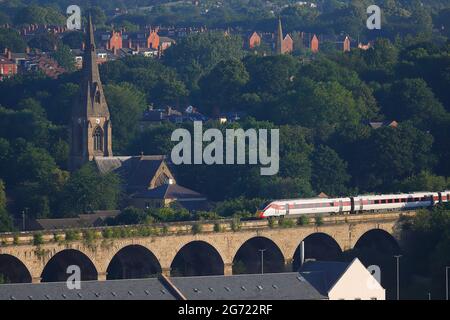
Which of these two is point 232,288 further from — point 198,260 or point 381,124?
point 381,124

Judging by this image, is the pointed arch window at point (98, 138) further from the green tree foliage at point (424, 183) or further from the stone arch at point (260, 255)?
the stone arch at point (260, 255)

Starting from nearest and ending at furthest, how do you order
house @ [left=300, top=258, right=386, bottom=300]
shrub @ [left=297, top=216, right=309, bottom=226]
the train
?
house @ [left=300, top=258, right=386, bottom=300]
shrub @ [left=297, top=216, right=309, bottom=226]
the train

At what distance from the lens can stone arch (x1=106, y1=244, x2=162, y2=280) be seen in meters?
81.8

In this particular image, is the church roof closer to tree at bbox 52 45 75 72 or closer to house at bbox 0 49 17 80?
tree at bbox 52 45 75 72

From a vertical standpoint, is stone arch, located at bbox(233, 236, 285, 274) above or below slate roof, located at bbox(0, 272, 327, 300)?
below

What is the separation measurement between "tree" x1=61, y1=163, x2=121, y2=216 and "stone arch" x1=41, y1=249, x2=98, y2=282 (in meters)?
17.3

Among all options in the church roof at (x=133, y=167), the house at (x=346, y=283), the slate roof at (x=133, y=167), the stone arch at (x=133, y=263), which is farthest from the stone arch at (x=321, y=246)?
the slate roof at (x=133, y=167)

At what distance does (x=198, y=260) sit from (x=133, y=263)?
3.22 metres

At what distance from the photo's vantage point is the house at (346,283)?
6650 cm

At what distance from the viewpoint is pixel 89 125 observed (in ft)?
381

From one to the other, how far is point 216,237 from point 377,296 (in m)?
18.1

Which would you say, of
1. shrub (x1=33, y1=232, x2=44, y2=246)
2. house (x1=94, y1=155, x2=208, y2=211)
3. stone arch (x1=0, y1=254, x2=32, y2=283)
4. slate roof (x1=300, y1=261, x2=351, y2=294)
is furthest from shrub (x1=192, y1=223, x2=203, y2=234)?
house (x1=94, y1=155, x2=208, y2=211)

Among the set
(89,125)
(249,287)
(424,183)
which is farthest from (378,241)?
(89,125)
